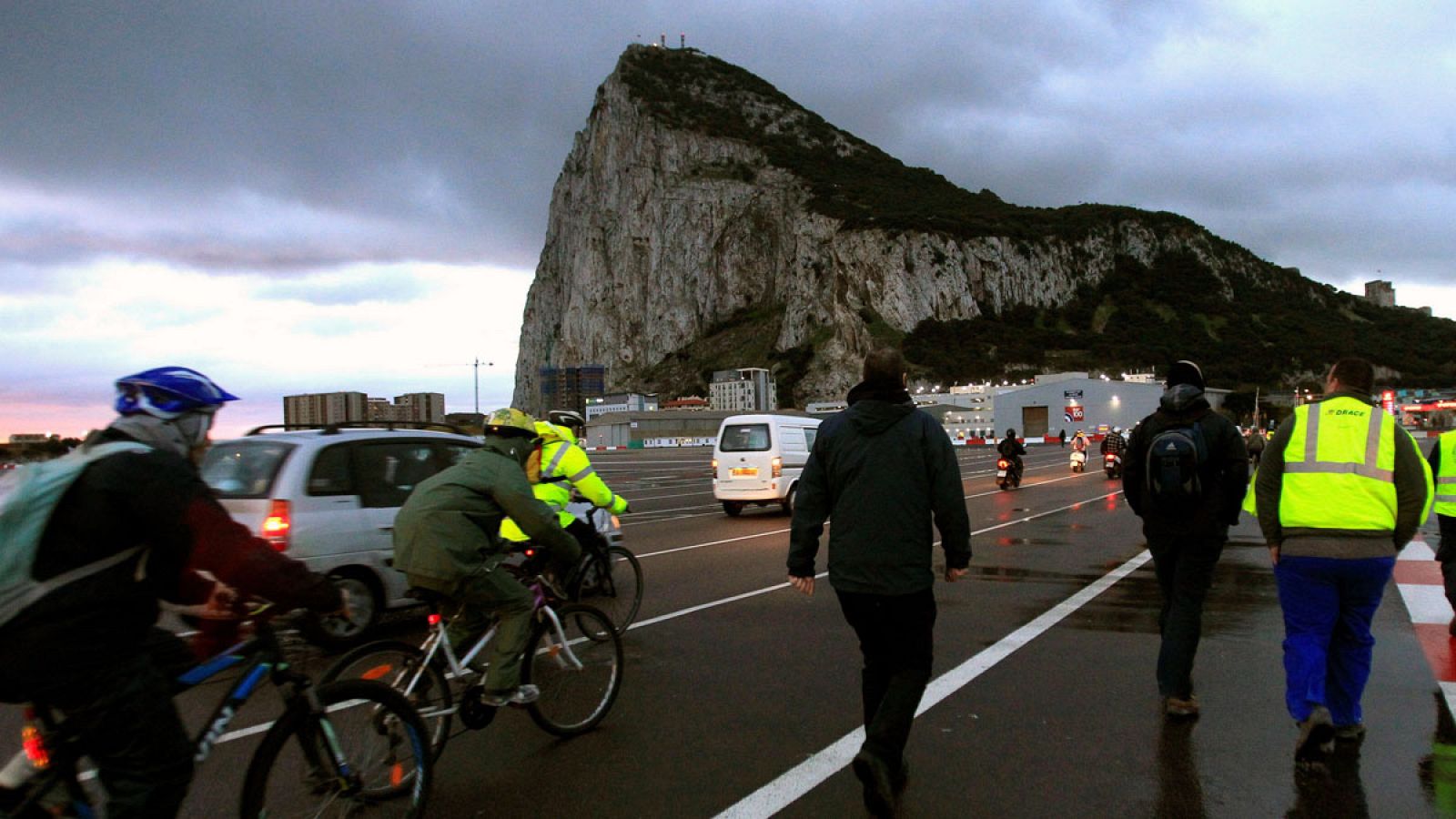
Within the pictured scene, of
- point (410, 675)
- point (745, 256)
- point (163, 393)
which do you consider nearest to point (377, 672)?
point (410, 675)

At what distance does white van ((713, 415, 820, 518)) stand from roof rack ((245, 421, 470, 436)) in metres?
8.25

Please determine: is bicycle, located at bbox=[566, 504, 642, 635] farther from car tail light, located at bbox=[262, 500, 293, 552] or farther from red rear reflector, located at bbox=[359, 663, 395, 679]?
red rear reflector, located at bbox=[359, 663, 395, 679]

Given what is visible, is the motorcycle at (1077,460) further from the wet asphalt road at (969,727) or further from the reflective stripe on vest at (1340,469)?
the reflective stripe on vest at (1340,469)

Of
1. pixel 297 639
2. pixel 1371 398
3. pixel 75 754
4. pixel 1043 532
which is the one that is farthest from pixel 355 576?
pixel 1043 532

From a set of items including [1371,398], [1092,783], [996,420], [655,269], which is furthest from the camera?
[655,269]

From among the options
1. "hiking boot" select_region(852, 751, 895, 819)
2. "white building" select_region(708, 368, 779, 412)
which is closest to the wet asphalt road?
"hiking boot" select_region(852, 751, 895, 819)

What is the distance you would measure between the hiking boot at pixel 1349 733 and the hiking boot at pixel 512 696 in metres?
3.88

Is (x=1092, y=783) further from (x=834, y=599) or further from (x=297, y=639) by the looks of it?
(x=297, y=639)

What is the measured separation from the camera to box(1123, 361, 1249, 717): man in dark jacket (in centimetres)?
449

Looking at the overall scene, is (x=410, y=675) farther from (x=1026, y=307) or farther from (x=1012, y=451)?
(x=1026, y=307)

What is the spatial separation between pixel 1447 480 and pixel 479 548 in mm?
6466

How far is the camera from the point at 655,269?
535ft

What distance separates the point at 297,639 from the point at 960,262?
141648 mm

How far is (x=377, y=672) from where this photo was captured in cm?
350
